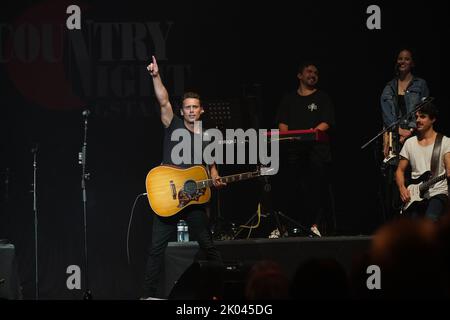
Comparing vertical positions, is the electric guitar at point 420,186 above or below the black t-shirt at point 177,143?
below

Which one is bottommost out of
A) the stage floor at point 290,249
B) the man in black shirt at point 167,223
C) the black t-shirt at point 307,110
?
the stage floor at point 290,249

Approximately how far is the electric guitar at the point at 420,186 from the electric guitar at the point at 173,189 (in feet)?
7.49

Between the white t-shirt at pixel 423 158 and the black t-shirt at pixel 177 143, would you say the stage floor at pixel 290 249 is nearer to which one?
the white t-shirt at pixel 423 158

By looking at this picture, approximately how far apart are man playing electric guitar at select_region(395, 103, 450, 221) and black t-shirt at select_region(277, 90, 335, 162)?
1.22 meters

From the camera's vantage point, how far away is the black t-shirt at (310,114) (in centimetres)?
905

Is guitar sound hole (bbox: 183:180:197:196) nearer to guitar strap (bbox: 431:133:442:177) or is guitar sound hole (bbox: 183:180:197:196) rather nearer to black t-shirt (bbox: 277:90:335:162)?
black t-shirt (bbox: 277:90:335:162)

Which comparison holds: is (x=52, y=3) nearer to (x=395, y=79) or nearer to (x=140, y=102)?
(x=140, y=102)

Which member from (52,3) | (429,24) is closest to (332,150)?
(429,24)

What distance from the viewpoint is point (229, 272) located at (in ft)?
20.1

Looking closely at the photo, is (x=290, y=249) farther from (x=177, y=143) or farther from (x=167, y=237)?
(x=177, y=143)

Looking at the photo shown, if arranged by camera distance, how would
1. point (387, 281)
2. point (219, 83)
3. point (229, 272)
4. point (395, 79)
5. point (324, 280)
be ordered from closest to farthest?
point (387, 281)
point (324, 280)
point (229, 272)
point (395, 79)
point (219, 83)

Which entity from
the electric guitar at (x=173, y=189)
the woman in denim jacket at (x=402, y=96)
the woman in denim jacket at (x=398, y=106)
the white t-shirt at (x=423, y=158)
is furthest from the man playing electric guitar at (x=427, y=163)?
the electric guitar at (x=173, y=189)
